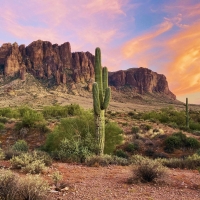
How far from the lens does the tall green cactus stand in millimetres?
12676

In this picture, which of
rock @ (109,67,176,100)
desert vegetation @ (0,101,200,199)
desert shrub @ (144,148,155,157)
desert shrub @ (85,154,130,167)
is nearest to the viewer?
desert vegetation @ (0,101,200,199)

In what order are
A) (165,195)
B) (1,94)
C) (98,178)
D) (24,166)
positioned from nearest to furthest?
1. (165,195)
2. (98,178)
3. (24,166)
4. (1,94)

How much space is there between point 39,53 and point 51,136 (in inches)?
5631

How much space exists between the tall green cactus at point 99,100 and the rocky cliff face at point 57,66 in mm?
110691

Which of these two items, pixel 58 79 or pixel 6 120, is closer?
pixel 6 120

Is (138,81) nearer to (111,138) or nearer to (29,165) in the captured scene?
(111,138)

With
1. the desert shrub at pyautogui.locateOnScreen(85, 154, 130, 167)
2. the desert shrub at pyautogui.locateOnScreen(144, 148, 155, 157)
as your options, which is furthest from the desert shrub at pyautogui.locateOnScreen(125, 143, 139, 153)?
the desert shrub at pyautogui.locateOnScreen(85, 154, 130, 167)

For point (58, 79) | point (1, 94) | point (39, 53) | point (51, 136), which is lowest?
point (51, 136)

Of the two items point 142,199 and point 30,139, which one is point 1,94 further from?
point 142,199

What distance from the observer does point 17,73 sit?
4958 inches

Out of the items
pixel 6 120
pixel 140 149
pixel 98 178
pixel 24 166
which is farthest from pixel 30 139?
pixel 98 178

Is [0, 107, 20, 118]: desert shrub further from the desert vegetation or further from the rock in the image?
the rock

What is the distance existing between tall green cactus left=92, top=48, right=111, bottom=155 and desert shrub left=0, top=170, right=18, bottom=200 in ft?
24.4

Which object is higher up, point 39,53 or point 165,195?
point 39,53
